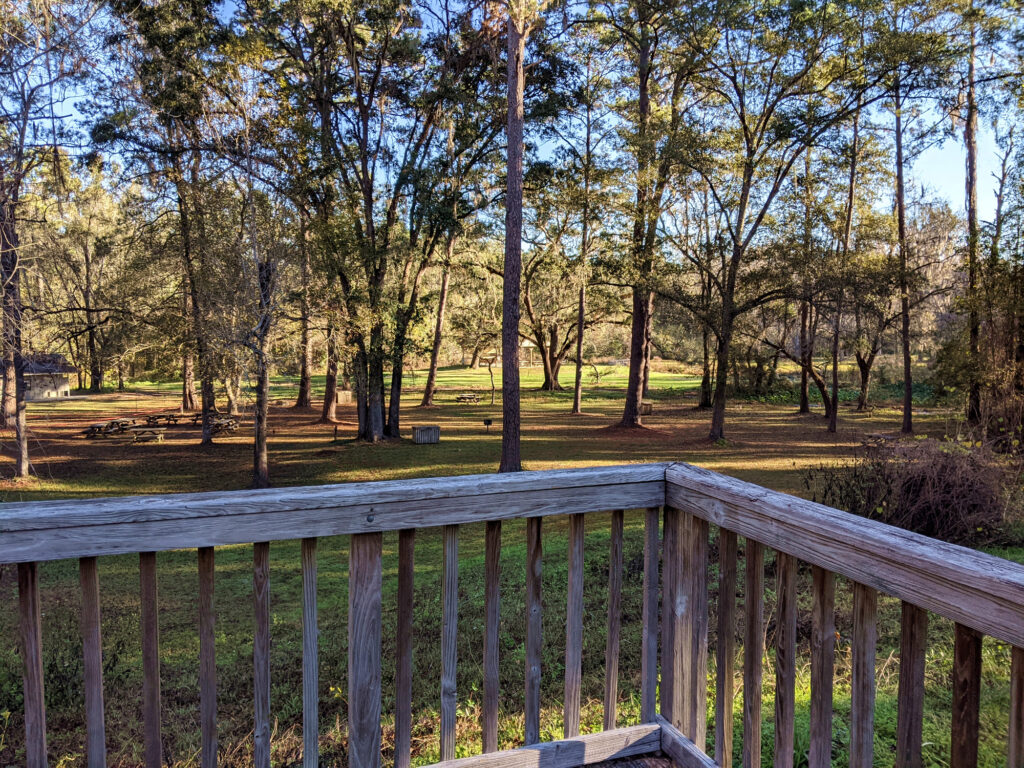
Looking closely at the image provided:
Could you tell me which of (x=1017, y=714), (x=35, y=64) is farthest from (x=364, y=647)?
(x=35, y=64)

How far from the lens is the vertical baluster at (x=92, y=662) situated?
1.56m

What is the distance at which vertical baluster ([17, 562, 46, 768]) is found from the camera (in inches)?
59.7

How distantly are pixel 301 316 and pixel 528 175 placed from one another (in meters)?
8.90

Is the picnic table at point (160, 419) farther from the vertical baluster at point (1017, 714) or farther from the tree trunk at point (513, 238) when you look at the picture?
the vertical baluster at point (1017, 714)

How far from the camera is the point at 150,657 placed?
5.28ft

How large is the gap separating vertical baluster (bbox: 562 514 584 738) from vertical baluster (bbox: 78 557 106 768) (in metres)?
1.22

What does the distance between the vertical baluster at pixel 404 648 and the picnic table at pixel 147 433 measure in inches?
951

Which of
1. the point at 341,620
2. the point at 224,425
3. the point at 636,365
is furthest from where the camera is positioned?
the point at 224,425

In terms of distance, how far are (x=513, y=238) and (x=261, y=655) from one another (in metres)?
14.1

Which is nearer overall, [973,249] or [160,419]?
[973,249]

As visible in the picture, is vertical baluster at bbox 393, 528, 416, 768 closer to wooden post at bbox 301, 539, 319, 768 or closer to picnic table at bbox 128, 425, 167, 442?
wooden post at bbox 301, 539, 319, 768

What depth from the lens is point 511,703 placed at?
13.1 feet

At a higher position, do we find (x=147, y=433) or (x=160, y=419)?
(x=160, y=419)

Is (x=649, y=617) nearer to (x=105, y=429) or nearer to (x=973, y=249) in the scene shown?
(x=973, y=249)
